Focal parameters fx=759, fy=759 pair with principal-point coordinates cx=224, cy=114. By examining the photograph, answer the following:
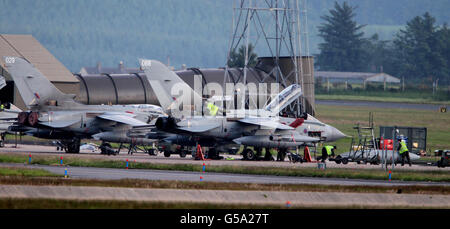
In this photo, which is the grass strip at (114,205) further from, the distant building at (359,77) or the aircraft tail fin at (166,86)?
the distant building at (359,77)

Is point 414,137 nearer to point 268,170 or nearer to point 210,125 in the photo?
point 210,125

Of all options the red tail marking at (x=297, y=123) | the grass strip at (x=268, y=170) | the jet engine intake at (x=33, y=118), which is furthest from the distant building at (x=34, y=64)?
the grass strip at (x=268, y=170)

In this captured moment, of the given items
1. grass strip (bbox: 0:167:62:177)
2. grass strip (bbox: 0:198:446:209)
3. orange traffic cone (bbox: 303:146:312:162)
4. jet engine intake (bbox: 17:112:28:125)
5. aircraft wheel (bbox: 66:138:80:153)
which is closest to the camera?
grass strip (bbox: 0:198:446:209)

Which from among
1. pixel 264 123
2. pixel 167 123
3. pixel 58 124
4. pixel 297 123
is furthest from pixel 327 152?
pixel 58 124

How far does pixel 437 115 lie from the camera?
285 ft

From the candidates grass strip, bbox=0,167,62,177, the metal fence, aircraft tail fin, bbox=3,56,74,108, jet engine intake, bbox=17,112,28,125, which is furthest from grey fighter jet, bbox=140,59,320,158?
grass strip, bbox=0,167,62,177

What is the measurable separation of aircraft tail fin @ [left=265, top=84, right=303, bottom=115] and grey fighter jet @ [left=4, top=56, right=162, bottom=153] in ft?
27.1

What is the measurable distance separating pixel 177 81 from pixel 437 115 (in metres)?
52.5

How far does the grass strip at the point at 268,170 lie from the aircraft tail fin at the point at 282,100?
1475 centimetres

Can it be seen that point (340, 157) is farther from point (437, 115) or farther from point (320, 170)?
point (437, 115)

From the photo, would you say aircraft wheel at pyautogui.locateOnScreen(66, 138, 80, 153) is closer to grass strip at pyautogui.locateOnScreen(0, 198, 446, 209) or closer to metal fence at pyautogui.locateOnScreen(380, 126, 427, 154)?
metal fence at pyautogui.locateOnScreen(380, 126, 427, 154)

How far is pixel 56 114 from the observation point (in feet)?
145

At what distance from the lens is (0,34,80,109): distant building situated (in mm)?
60406
